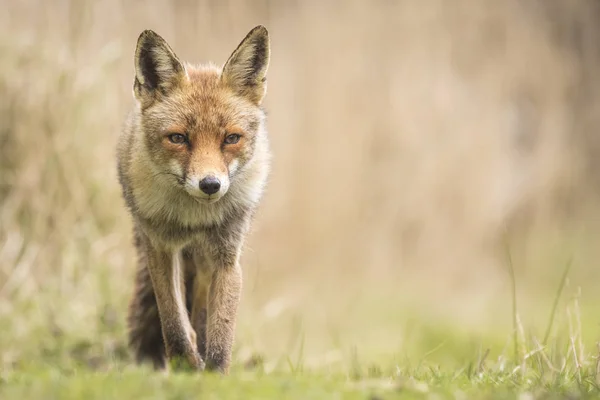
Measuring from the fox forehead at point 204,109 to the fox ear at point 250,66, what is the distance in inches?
2.1

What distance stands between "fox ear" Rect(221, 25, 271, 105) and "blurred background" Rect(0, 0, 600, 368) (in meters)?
2.80

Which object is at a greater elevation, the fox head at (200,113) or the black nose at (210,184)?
the fox head at (200,113)

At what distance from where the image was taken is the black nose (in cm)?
380

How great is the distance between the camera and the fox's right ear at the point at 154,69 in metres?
4.20

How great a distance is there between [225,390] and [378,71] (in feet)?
20.2

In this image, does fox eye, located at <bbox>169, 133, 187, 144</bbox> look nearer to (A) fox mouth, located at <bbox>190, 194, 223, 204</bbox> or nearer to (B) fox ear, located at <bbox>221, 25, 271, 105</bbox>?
(A) fox mouth, located at <bbox>190, 194, 223, 204</bbox>

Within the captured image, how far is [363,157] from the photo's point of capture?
8.51 m

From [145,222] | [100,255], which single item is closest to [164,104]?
[145,222]

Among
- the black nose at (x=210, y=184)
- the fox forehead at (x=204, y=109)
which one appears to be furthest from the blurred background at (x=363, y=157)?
the black nose at (x=210, y=184)

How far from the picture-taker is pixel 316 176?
27.4ft

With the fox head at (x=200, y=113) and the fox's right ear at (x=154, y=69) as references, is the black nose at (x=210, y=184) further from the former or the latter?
the fox's right ear at (x=154, y=69)

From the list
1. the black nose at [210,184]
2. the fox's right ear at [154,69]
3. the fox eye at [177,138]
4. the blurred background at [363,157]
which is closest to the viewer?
the black nose at [210,184]

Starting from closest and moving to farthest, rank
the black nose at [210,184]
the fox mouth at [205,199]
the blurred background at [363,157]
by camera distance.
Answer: the black nose at [210,184] < the fox mouth at [205,199] < the blurred background at [363,157]

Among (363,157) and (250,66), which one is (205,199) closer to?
(250,66)
